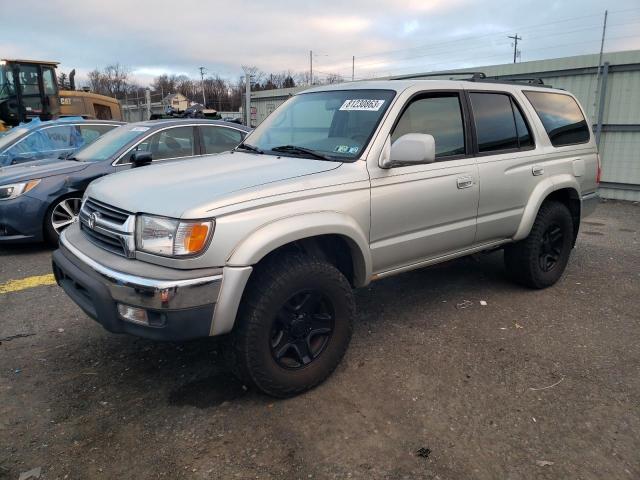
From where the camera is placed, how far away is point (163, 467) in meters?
2.33

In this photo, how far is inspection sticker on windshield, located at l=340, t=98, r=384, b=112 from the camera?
3.41 metres

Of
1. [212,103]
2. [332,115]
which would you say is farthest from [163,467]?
[212,103]

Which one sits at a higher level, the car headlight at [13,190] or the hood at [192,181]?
the hood at [192,181]

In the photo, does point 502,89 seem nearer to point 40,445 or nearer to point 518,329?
→ point 518,329

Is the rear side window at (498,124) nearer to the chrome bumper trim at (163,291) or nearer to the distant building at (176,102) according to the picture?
the chrome bumper trim at (163,291)

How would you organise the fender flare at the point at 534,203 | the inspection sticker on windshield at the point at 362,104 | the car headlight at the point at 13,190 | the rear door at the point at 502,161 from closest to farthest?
the inspection sticker on windshield at the point at 362,104, the rear door at the point at 502,161, the fender flare at the point at 534,203, the car headlight at the point at 13,190

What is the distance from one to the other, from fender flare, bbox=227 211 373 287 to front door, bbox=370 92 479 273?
0.45ft

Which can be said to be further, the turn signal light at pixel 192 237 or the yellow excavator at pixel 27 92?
the yellow excavator at pixel 27 92

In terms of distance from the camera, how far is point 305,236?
275 cm

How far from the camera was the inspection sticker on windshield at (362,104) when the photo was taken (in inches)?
134

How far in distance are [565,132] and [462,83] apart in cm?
148

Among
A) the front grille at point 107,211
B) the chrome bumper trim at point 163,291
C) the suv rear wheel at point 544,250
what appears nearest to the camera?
the chrome bumper trim at point 163,291

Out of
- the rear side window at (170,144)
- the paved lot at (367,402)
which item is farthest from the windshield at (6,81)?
the paved lot at (367,402)

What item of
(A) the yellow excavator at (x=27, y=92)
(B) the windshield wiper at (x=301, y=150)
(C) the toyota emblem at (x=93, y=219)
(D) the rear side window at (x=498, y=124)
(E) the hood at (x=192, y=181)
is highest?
(A) the yellow excavator at (x=27, y=92)
